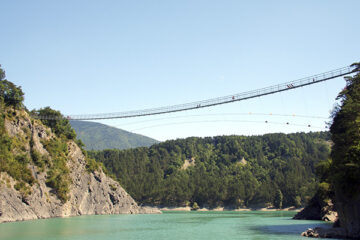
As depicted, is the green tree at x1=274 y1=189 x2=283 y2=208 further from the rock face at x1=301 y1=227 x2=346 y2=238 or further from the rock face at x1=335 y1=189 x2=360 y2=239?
the rock face at x1=301 y1=227 x2=346 y2=238

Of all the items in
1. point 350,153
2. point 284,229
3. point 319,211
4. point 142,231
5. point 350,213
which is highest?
point 350,153

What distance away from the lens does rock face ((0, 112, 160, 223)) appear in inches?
2787

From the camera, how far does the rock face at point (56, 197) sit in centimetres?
7080

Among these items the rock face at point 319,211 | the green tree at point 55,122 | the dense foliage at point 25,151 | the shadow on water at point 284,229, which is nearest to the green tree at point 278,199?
the rock face at point 319,211

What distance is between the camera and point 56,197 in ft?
296

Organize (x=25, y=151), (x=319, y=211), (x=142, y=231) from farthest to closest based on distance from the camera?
(x=25, y=151)
(x=319, y=211)
(x=142, y=231)

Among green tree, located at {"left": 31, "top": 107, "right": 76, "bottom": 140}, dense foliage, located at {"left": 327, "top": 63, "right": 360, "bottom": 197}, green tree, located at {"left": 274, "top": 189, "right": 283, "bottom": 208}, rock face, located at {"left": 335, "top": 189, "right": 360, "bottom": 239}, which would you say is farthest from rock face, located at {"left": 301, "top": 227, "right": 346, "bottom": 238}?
green tree, located at {"left": 274, "top": 189, "right": 283, "bottom": 208}

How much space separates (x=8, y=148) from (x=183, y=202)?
116 m

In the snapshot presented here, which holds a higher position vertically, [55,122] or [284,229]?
[55,122]

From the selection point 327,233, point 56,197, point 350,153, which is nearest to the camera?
point 350,153

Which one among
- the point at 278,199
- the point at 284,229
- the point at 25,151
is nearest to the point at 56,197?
the point at 25,151

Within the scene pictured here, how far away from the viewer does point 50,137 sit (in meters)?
102

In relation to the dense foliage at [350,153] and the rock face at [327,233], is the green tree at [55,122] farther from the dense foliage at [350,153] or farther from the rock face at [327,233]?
the dense foliage at [350,153]

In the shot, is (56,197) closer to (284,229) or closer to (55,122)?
(55,122)
